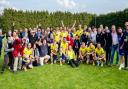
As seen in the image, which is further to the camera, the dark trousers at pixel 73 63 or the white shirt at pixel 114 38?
the dark trousers at pixel 73 63

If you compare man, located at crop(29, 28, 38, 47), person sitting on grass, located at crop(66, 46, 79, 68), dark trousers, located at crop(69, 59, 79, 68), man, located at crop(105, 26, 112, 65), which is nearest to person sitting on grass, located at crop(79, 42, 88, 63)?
person sitting on grass, located at crop(66, 46, 79, 68)

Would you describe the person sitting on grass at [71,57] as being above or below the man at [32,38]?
below

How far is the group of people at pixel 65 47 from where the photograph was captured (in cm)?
1658

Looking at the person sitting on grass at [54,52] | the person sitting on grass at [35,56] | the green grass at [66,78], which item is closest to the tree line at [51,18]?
the person sitting on grass at [54,52]

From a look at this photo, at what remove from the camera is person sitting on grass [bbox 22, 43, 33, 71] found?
55.3 feet

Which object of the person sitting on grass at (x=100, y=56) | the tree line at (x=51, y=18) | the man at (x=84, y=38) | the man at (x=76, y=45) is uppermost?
the tree line at (x=51, y=18)

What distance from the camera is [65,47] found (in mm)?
18469

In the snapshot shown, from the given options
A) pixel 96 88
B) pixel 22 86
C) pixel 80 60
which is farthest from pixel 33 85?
pixel 80 60

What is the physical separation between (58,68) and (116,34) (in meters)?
3.73

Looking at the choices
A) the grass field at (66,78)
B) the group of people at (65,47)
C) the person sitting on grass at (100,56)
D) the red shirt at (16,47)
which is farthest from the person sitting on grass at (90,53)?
the red shirt at (16,47)

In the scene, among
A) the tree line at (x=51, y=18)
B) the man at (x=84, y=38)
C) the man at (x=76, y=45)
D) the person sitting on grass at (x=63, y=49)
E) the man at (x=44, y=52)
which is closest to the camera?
the man at (x=44, y=52)

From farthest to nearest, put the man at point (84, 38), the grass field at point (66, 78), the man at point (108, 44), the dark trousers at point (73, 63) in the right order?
1. the man at point (84, 38)
2. the dark trousers at point (73, 63)
3. the man at point (108, 44)
4. the grass field at point (66, 78)

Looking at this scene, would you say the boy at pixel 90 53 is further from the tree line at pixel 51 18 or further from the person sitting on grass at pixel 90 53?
the tree line at pixel 51 18

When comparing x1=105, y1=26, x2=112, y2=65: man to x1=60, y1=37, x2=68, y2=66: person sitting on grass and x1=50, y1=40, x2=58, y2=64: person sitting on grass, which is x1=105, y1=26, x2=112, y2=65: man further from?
x1=50, y1=40, x2=58, y2=64: person sitting on grass
